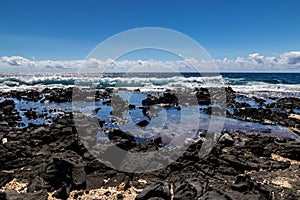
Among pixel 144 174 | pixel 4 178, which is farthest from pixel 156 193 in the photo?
pixel 4 178

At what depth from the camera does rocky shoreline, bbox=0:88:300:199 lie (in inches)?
231

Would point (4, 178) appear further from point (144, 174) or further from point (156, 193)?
point (156, 193)

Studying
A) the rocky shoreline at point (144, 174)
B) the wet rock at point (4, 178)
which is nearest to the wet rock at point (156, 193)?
the rocky shoreline at point (144, 174)

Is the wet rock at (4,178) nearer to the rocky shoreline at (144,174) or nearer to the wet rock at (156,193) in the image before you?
the rocky shoreline at (144,174)

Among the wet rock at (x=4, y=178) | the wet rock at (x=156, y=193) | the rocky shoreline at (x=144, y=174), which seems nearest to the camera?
the wet rock at (x=156, y=193)

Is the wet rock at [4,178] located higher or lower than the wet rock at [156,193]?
A: lower

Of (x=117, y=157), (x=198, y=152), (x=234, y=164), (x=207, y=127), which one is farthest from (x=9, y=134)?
(x=207, y=127)

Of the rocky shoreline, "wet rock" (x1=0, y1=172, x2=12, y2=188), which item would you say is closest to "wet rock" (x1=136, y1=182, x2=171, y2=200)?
the rocky shoreline

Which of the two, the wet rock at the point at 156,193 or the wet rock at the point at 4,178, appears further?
the wet rock at the point at 4,178

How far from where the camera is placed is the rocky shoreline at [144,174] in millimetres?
5859

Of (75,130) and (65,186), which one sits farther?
(75,130)

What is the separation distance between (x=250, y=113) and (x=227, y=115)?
1.70 meters

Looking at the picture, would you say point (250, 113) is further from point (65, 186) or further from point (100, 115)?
point (65, 186)

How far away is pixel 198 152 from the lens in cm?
902
